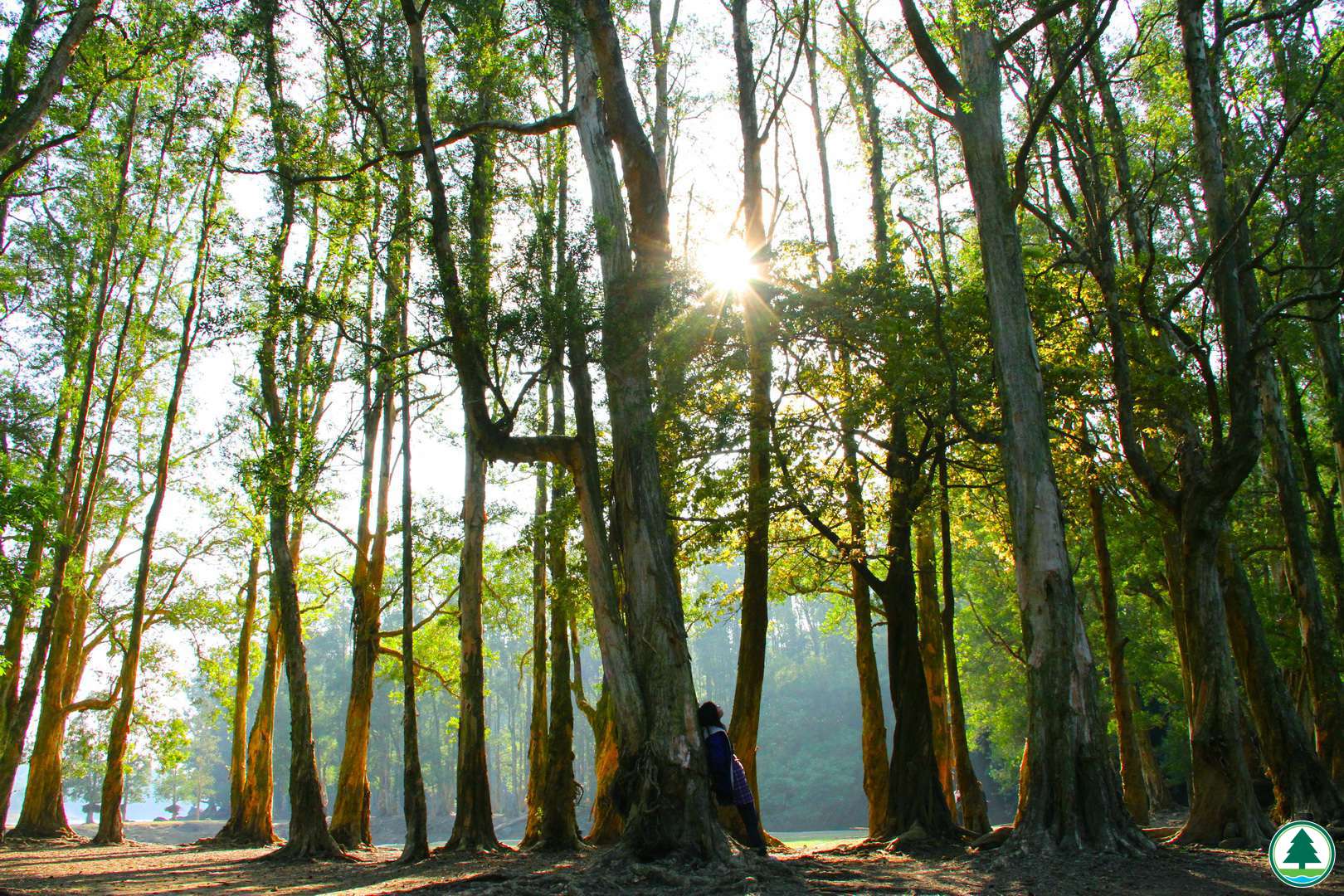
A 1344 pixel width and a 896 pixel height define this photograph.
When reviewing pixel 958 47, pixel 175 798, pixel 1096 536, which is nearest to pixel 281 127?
pixel 958 47

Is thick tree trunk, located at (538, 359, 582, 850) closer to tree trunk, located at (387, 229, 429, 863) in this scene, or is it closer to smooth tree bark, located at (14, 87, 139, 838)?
tree trunk, located at (387, 229, 429, 863)

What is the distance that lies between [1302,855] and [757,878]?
179 inches

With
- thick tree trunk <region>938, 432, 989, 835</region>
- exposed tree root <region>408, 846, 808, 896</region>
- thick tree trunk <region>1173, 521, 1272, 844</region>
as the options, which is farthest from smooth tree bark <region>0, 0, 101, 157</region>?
thick tree trunk <region>1173, 521, 1272, 844</region>

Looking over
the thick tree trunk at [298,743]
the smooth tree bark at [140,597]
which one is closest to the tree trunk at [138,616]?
the smooth tree bark at [140,597]

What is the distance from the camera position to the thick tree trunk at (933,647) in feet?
44.8

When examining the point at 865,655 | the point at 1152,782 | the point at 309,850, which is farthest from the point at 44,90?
the point at 1152,782

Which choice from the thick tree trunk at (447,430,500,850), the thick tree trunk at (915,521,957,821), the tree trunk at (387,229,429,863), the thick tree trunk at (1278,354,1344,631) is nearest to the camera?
the tree trunk at (387,229,429,863)

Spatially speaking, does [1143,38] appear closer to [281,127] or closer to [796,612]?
[281,127]

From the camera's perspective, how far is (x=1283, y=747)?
954cm

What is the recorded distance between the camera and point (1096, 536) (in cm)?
1477

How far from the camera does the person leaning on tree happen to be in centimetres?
795

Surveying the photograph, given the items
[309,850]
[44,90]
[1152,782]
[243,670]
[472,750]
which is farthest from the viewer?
[1152,782]

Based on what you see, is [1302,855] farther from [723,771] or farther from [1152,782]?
[1152,782]

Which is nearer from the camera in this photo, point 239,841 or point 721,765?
point 721,765
